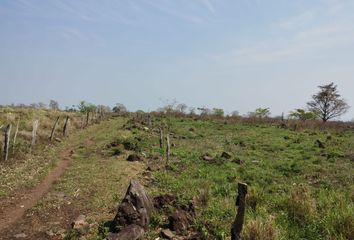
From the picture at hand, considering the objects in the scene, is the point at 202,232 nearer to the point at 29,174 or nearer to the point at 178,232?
the point at 178,232

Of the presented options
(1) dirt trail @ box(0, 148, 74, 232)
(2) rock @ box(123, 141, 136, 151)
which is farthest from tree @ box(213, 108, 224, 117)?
(1) dirt trail @ box(0, 148, 74, 232)

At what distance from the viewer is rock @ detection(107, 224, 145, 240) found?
9.24 meters

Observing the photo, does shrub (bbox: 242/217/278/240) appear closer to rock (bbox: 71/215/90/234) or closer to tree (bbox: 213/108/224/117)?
rock (bbox: 71/215/90/234)

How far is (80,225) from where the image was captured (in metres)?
10.7

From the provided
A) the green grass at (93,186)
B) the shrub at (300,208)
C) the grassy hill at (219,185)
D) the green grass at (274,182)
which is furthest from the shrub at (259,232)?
the green grass at (93,186)

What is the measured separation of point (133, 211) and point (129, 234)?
887 mm

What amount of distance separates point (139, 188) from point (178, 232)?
5.77 feet

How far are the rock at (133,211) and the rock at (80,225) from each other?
78 cm

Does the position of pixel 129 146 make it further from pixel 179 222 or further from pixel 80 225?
pixel 179 222

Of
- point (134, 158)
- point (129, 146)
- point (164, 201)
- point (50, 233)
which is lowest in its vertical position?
point (50, 233)

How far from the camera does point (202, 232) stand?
9.79m

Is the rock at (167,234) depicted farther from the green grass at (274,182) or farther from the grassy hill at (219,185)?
the green grass at (274,182)

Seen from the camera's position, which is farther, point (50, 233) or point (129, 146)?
point (129, 146)

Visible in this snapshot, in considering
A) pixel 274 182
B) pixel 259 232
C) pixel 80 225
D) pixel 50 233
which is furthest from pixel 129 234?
pixel 274 182
